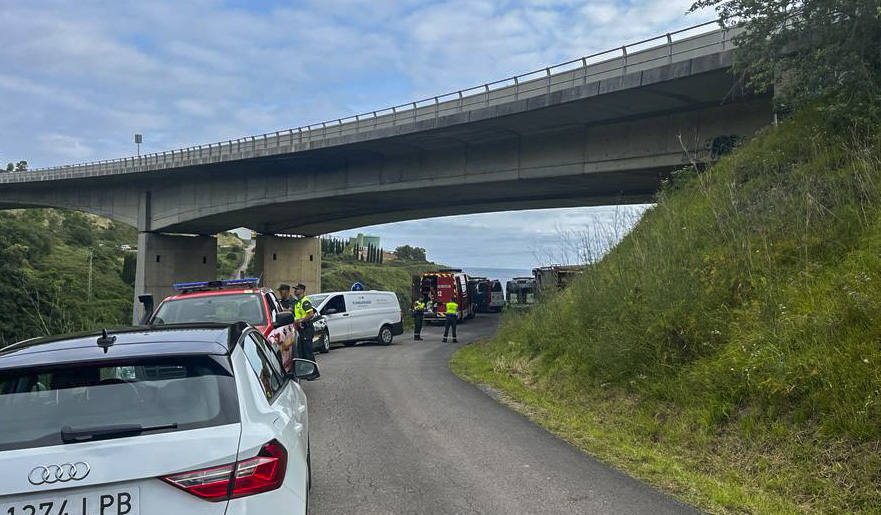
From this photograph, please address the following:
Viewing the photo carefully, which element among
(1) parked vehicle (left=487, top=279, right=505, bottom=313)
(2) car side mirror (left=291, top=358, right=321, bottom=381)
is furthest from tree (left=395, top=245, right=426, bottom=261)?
(2) car side mirror (left=291, top=358, right=321, bottom=381)

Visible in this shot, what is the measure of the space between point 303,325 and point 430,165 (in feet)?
49.0

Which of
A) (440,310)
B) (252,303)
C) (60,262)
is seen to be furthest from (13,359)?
(60,262)

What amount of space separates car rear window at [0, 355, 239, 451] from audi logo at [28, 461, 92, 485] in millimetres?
177

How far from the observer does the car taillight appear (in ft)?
9.02

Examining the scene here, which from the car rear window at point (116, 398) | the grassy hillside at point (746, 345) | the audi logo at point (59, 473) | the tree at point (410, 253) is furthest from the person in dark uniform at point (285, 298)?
the tree at point (410, 253)

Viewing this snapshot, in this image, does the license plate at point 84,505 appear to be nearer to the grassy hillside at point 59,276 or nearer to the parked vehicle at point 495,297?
the grassy hillside at point 59,276

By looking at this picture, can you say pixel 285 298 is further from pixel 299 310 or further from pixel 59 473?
pixel 59 473

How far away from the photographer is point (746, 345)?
700cm

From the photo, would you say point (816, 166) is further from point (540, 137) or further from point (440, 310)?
point (440, 310)

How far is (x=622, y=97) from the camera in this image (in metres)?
19.2

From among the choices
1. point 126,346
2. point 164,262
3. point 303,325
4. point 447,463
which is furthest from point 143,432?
point 164,262

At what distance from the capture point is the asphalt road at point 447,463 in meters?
5.24

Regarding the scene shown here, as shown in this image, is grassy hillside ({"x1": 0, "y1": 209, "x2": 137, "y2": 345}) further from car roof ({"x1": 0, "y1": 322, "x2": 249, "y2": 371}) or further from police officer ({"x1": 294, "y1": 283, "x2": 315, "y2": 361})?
car roof ({"x1": 0, "y1": 322, "x2": 249, "y2": 371})

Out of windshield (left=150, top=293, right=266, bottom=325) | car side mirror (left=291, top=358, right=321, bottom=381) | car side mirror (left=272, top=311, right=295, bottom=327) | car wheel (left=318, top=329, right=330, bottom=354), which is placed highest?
windshield (left=150, top=293, right=266, bottom=325)
